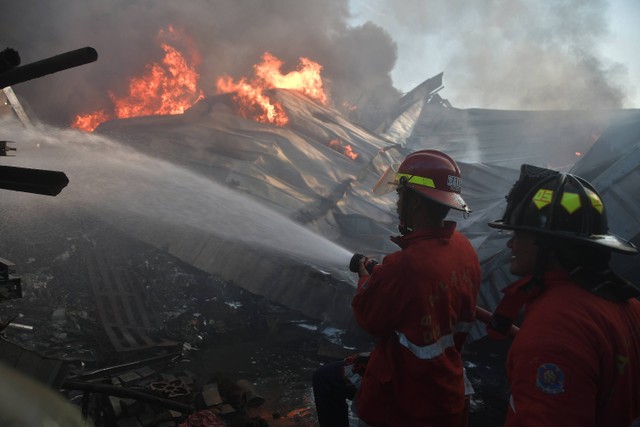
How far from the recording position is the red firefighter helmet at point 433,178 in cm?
270

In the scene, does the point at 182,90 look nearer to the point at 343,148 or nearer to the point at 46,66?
the point at 343,148

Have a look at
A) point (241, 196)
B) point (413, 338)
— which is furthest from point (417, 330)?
point (241, 196)

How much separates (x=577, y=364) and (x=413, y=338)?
0.97 metres

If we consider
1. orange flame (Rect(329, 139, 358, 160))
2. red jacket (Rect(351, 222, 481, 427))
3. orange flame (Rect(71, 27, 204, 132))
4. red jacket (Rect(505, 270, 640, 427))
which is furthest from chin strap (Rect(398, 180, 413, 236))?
orange flame (Rect(71, 27, 204, 132))

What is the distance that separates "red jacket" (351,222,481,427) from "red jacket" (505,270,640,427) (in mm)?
734

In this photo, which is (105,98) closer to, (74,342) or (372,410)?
(74,342)

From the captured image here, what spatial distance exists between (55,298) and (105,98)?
1503cm

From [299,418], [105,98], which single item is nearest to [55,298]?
[299,418]

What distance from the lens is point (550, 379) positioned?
1.28 m

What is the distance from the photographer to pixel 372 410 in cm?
227

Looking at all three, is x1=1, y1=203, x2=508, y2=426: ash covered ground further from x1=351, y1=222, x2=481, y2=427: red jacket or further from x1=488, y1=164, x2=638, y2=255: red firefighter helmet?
x1=488, y1=164, x2=638, y2=255: red firefighter helmet

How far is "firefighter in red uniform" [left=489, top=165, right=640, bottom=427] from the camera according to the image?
4.17 feet

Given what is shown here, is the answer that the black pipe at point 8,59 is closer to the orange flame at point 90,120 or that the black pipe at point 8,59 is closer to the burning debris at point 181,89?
the burning debris at point 181,89

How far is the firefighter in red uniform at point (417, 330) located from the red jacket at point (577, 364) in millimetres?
736
